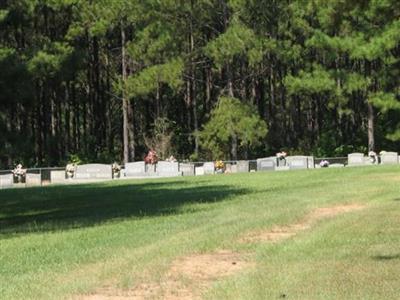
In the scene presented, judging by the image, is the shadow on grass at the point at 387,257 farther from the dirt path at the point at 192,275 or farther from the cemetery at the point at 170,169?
the cemetery at the point at 170,169

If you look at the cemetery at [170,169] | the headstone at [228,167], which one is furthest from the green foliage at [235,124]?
the cemetery at [170,169]

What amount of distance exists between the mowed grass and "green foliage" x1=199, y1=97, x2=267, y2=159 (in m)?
23.3

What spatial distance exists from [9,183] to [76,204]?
18.0 metres

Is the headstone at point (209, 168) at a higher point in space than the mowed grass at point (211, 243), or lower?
higher

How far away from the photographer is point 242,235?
39.9ft

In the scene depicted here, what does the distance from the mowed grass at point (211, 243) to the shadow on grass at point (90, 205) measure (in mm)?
44

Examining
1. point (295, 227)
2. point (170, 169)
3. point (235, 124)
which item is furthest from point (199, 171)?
point (295, 227)

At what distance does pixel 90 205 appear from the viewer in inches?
834

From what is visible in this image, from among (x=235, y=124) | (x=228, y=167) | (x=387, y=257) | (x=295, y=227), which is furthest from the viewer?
(x=235, y=124)

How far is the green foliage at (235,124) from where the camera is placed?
46.1 m

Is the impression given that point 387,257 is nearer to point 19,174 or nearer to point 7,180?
point 7,180

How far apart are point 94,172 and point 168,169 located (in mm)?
4174

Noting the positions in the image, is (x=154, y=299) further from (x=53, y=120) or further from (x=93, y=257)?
(x=53, y=120)

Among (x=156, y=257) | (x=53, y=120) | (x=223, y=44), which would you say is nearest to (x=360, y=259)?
(x=156, y=257)
